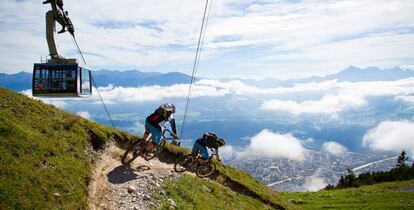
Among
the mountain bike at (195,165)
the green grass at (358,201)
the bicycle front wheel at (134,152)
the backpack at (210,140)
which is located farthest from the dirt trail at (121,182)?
the green grass at (358,201)

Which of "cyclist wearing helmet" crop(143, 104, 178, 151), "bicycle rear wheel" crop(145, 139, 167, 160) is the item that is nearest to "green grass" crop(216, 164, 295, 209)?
"bicycle rear wheel" crop(145, 139, 167, 160)

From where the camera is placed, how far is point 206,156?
27.1 metres

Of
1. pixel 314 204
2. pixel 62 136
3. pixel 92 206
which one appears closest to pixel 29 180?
pixel 92 206

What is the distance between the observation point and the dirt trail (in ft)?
64.3

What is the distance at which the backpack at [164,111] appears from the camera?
76.8 ft

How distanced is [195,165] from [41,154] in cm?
1118

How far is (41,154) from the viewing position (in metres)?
18.9

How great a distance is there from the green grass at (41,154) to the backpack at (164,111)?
482cm

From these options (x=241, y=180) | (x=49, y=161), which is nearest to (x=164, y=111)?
(x=49, y=161)

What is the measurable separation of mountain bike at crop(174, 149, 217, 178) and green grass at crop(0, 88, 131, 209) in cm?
527

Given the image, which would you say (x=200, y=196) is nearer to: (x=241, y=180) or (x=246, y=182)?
(x=241, y=180)

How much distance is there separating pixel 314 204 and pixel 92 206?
44071 mm

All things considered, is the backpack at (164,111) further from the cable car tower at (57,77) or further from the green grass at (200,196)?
the cable car tower at (57,77)

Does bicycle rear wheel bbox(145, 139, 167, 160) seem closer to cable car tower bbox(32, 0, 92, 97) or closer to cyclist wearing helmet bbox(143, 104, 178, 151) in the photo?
cyclist wearing helmet bbox(143, 104, 178, 151)
